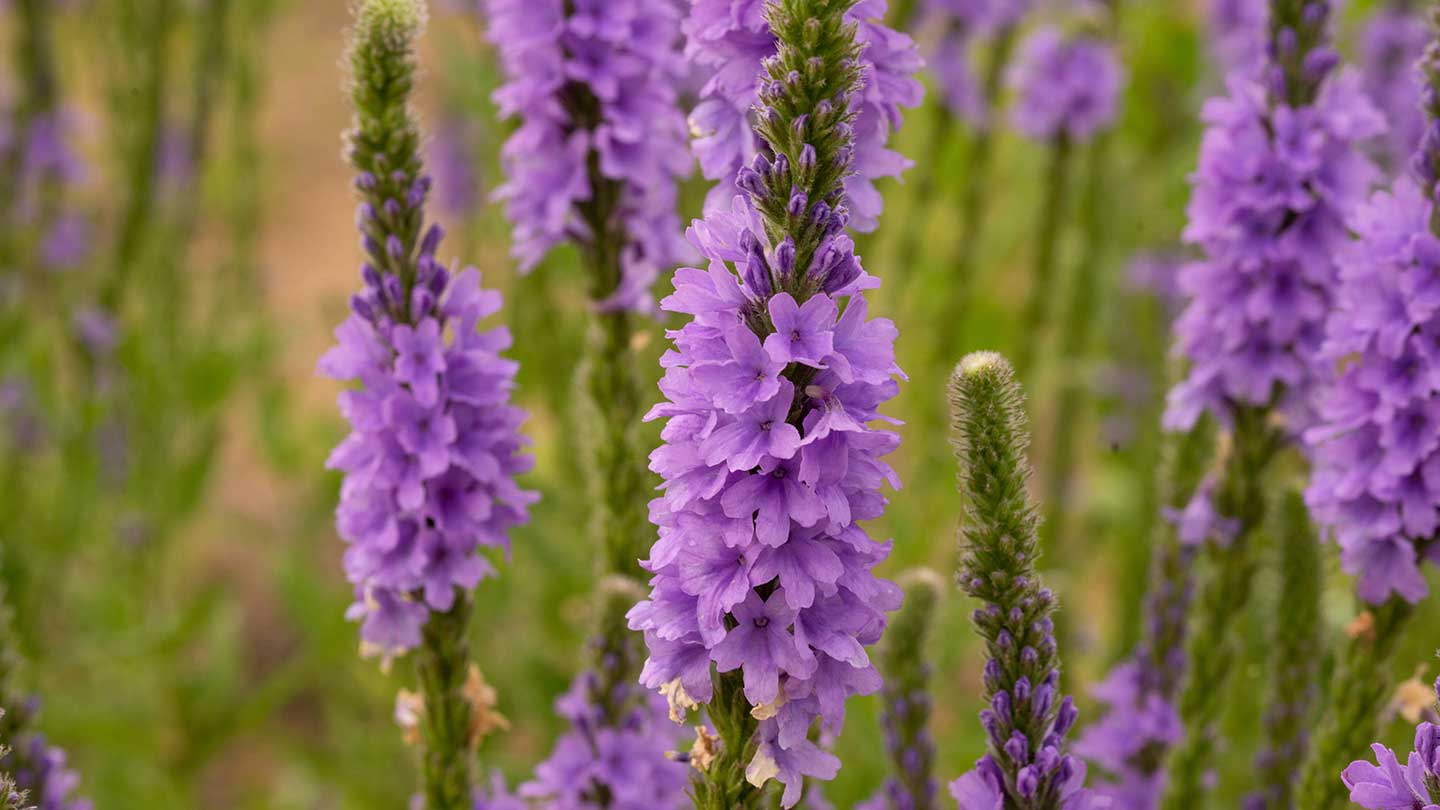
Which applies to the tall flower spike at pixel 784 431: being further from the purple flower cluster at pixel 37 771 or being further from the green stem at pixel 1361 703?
the green stem at pixel 1361 703

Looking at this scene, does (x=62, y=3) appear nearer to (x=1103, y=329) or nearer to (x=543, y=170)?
(x=543, y=170)

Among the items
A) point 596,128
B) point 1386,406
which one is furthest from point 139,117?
point 1386,406

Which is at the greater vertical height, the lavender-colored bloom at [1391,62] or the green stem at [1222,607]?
the lavender-colored bloom at [1391,62]

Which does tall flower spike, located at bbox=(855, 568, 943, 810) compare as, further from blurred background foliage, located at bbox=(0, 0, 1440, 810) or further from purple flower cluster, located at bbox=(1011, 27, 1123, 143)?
purple flower cluster, located at bbox=(1011, 27, 1123, 143)

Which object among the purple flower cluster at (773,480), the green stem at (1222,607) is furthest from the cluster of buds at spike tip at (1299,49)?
the purple flower cluster at (773,480)

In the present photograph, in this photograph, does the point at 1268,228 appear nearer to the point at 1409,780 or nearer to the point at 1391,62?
the point at 1409,780

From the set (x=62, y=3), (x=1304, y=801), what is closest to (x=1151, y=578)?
(x=1304, y=801)

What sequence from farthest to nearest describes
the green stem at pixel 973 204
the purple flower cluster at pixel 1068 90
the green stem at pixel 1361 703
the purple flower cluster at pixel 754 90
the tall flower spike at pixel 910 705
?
the purple flower cluster at pixel 1068 90 < the green stem at pixel 973 204 < the green stem at pixel 1361 703 < the tall flower spike at pixel 910 705 < the purple flower cluster at pixel 754 90
